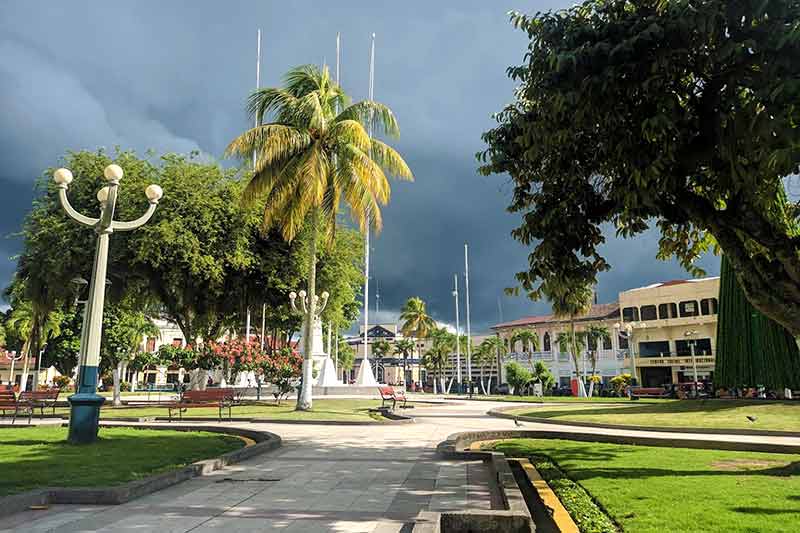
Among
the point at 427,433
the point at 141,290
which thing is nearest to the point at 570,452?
the point at 427,433

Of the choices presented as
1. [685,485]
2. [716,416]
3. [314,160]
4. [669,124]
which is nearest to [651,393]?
[716,416]

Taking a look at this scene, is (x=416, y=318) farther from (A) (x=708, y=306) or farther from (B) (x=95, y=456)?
(B) (x=95, y=456)

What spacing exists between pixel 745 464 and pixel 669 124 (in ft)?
18.1

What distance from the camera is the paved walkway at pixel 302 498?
543 centimetres

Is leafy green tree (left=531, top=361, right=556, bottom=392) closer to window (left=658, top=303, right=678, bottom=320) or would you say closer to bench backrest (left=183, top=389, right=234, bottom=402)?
window (left=658, top=303, right=678, bottom=320)

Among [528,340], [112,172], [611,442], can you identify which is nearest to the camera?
[112,172]

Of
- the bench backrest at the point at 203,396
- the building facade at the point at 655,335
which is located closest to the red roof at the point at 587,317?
the building facade at the point at 655,335

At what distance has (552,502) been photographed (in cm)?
619

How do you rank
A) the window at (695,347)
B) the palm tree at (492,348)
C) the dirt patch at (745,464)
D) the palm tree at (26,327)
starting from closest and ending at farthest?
the dirt patch at (745,464), the palm tree at (26,327), the window at (695,347), the palm tree at (492,348)

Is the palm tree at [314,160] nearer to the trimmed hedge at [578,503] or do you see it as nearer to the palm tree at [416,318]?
the trimmed hedge at [578,503]

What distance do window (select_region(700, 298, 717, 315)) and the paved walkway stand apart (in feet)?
167

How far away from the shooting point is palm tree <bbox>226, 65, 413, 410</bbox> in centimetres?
1958

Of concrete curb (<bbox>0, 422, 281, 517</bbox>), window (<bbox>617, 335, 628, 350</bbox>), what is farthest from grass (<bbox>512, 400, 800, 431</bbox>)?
window (<bbox>617, 335, 628, 350</bbox>)

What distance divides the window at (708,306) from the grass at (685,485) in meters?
48.8
